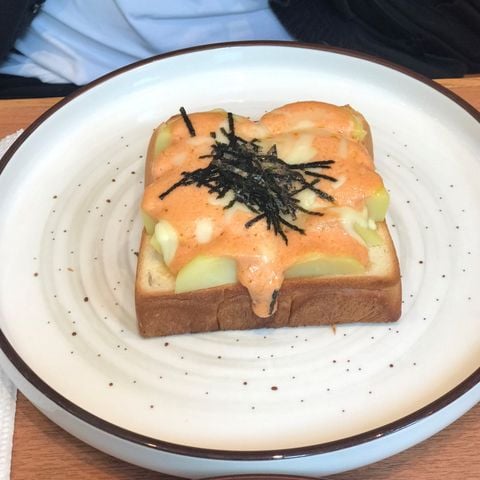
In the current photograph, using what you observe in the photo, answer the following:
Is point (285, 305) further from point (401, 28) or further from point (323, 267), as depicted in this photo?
point (401, 28)

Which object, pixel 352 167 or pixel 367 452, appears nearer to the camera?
pixel 367 452

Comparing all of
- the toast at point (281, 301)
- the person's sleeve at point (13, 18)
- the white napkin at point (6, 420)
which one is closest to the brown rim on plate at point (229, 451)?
the white napkin at point (6, 420)

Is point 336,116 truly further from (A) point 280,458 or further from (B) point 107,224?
(A) point 280,458

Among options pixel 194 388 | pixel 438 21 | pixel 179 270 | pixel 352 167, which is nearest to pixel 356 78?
pixel 352 167

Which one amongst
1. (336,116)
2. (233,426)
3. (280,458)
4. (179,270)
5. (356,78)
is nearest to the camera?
(280,458)

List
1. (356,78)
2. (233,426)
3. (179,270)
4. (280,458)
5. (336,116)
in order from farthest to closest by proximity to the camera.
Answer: (356,78), (336,116), (179,270), (233,426), (280,458)

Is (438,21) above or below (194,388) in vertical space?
above

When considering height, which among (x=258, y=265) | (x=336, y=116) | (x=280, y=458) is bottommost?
(x=280, y=458)

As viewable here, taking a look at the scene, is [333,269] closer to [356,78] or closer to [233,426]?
[233,426]
